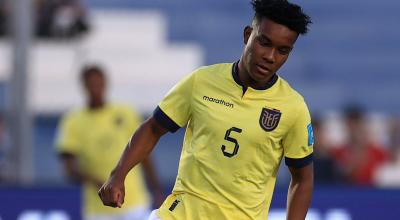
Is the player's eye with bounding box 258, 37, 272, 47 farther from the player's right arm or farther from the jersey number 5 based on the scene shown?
the player's right arm

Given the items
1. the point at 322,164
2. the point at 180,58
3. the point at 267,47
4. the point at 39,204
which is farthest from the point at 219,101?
the point at 180,58

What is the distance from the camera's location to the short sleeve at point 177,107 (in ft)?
16.9

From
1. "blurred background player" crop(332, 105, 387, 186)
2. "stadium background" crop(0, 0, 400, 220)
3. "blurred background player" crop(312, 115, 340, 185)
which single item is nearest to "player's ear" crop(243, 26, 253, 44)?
"blurred background player" crop(312, 115, 340, 185)

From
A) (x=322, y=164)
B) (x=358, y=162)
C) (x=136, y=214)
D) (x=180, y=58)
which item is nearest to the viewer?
(x=136, y=214)

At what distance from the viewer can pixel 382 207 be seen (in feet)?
31.0

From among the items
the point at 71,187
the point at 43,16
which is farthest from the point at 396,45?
the point at 71,187

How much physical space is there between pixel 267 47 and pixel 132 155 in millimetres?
821

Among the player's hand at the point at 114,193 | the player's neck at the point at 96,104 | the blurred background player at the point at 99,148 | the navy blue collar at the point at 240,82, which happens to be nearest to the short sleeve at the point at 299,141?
the navy blue collar at the point at 240,82

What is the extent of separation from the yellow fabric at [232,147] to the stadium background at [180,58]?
21.7 ft

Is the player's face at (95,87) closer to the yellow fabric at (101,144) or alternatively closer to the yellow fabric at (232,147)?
the yellow fabric at (101,144)

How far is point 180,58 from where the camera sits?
588 inches

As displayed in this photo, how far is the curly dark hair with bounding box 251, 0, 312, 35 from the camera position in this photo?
16.0 feet

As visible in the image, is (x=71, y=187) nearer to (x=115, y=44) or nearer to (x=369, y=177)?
Result: (x=369, y=177)

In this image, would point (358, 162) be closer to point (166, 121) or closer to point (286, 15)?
point (166, 121)
